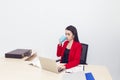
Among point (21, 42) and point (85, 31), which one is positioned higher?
point (85, 31)

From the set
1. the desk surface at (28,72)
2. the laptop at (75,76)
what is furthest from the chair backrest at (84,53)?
the laptop at (75,76)

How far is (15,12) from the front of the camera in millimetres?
3959

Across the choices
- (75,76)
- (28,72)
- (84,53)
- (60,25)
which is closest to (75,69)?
(75,76)

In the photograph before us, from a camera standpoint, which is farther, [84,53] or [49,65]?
[84,53]

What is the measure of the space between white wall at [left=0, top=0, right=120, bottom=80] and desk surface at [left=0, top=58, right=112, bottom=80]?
1229 millimetres

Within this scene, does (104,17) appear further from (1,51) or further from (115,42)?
(1,51)

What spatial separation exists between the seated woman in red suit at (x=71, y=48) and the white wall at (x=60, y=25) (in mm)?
672

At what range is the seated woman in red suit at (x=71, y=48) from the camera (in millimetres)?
2882

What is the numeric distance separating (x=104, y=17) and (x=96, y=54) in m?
0.70

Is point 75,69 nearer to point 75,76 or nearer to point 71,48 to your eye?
point 75,76

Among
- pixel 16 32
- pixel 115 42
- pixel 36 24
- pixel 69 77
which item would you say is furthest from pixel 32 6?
pixel 69 77

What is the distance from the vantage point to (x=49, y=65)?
2.36 meters

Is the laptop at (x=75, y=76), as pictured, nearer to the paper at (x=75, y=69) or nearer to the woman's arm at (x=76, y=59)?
the paper at (x=75, y=69)

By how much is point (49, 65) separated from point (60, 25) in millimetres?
1618
